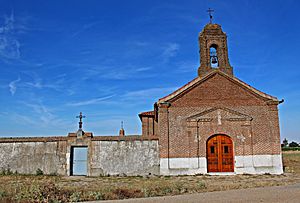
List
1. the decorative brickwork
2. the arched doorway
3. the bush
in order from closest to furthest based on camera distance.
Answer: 1. the bush
2. the arched doorway
3. the decorative brickwork

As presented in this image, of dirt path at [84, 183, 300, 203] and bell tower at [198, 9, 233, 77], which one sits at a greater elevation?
bell tower at [198, 9, 233, 77]

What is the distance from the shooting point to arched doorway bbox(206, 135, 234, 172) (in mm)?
19047

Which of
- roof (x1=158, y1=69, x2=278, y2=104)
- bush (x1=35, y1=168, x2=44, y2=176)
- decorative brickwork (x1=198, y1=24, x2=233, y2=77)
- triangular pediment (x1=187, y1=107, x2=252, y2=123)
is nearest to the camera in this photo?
bush (x1=35, y1=168, x2=44, y2=176)

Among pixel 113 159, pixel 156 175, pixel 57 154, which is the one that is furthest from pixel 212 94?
pixel 57 154

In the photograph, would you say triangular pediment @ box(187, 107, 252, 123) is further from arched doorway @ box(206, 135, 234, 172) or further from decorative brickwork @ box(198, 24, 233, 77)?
decorative brickwork @ box(198, 24, 233, 77)

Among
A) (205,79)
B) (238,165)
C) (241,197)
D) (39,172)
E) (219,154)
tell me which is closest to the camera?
(241,197)

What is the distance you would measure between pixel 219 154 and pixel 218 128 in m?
1.65

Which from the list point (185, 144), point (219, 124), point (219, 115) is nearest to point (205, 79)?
point (219, 115)

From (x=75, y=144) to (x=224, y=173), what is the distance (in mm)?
9531

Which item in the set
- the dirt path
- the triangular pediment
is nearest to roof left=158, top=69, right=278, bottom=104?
the triangular pediment

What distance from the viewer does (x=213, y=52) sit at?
2186cm

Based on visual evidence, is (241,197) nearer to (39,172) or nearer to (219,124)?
(219,124)

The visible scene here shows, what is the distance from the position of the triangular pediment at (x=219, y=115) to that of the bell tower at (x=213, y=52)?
2.94m

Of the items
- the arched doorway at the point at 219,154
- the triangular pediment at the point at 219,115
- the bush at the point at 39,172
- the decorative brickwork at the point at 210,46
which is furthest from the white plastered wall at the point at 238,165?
the bush at the point at 39,172
